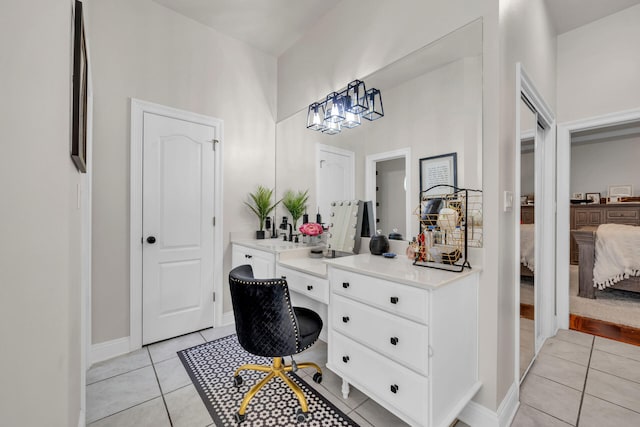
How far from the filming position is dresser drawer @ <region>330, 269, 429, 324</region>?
4.32 feet

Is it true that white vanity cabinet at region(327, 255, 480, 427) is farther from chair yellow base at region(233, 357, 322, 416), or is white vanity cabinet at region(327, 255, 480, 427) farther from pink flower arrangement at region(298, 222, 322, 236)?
pink flower arrangement at region(298, 222, 322, 236)

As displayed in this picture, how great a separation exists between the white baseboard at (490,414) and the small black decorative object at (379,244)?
1018 millimetres

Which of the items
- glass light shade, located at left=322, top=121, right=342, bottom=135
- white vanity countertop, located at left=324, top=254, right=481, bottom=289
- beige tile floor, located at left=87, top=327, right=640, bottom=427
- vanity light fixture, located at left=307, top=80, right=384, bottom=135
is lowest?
beige tile floor, located at left=87, top=327, right=640, bottom=427

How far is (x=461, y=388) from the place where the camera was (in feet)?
4.84

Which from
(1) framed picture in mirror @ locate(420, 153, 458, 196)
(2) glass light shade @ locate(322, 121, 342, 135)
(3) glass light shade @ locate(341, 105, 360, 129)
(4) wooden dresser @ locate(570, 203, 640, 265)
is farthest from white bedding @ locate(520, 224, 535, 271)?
(4) wooden dresser @ locate(570, 203, 640, 265)

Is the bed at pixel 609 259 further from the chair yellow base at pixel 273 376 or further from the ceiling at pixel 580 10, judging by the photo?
the chair yellow base at pixel 273 376

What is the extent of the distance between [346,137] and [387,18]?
910mm

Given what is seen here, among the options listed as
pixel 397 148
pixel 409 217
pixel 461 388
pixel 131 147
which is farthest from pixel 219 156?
pixel 461 388

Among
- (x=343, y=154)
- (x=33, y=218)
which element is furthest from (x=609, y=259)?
(x=33, y=218)

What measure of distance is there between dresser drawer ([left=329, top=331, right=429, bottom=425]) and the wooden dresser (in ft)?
21.1

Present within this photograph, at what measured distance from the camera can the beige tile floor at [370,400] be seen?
5.32 feet

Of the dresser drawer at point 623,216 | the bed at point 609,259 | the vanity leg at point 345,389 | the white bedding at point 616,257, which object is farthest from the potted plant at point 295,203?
the dresser drawer at point 623,216

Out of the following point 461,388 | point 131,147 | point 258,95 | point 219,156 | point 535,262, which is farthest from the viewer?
point 258,95

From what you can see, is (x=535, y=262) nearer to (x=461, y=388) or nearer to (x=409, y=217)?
(x=409, y=217)
